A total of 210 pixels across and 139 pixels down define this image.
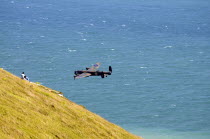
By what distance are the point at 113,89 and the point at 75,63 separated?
909 inches

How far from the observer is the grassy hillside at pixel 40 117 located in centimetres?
3828

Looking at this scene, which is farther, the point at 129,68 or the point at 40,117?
the point at 129,68

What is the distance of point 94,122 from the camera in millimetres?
50375

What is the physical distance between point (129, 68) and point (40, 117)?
334 ft

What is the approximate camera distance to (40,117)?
141ft

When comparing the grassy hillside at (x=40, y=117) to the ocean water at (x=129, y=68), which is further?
the ocean water at (x=129, y=68)

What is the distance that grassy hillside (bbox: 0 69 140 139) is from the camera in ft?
126

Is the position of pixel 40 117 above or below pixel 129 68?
below

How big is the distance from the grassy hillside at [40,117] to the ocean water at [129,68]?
171 feet

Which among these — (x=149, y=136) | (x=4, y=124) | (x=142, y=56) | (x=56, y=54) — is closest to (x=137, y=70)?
(x=142, y=56)

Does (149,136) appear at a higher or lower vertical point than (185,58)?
lower

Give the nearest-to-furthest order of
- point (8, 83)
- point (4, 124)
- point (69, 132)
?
point (4, 124) → point (69, 132) → point (8, 83)

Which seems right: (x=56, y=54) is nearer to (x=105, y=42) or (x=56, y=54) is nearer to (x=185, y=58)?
(x=105, y=42)

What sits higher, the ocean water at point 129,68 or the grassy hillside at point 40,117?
the ocean water at point 129,68
